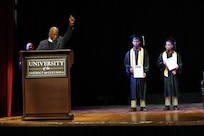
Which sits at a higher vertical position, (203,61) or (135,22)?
(135,22)

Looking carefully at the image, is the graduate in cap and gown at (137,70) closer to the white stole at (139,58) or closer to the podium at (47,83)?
the white stole at (139,58)

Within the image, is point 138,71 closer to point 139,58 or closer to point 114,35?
point 139,58

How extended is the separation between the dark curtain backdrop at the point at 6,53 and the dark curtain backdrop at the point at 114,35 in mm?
2653

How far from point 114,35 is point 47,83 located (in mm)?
5280

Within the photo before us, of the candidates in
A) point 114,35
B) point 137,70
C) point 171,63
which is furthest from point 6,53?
point 114,35

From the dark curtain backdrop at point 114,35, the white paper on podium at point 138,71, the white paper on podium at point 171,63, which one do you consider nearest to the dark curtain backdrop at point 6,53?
the white paper on podium at point 138,71

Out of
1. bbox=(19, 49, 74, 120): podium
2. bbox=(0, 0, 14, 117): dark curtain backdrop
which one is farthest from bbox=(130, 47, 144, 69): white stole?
bbox=(19, 49, 74, 120): podium

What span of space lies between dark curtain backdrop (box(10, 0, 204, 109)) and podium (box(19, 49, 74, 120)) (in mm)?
4675

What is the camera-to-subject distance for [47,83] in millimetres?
4383

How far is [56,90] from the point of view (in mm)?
4367
